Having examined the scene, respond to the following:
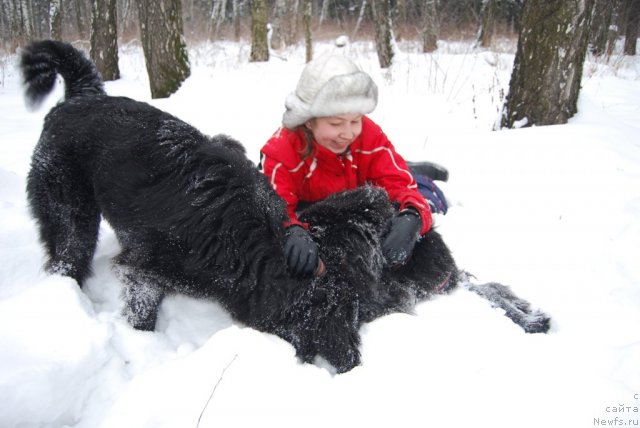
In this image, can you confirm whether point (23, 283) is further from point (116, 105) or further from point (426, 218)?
point (426, 218)

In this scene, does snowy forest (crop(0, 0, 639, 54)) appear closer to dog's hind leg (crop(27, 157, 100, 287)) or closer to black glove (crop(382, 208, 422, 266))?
dog's hind leg (crop(27, 157, 100, 287))

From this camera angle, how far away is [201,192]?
5.42 feet

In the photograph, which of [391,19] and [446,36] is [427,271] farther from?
[446,36]

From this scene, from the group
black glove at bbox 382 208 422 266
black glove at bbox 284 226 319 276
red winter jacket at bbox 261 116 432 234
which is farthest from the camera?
red winter jacket at bbox 261 116 432 234


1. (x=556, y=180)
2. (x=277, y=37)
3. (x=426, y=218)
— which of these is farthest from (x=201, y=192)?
(x=277, y=37)

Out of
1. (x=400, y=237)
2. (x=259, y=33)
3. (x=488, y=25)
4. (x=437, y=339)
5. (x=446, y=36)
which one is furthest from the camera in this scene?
(x=446, y=36)

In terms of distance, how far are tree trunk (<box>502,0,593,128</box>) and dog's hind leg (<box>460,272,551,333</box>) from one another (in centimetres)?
255

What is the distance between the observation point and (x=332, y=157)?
84.1 inches

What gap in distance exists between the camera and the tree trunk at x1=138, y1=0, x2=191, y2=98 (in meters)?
5.61

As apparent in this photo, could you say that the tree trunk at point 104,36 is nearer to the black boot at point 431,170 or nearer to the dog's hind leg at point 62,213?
the dog's hind leg at point 62,213

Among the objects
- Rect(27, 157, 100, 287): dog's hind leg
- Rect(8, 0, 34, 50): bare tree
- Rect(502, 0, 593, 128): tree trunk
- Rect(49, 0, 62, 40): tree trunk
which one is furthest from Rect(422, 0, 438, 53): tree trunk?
Rect(8, 0, 34, 50): bare tree

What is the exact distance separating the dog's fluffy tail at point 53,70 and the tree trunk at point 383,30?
692 cm

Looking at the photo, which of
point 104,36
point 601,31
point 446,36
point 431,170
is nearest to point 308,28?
point 104,36

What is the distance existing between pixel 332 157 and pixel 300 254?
2.51 feet
